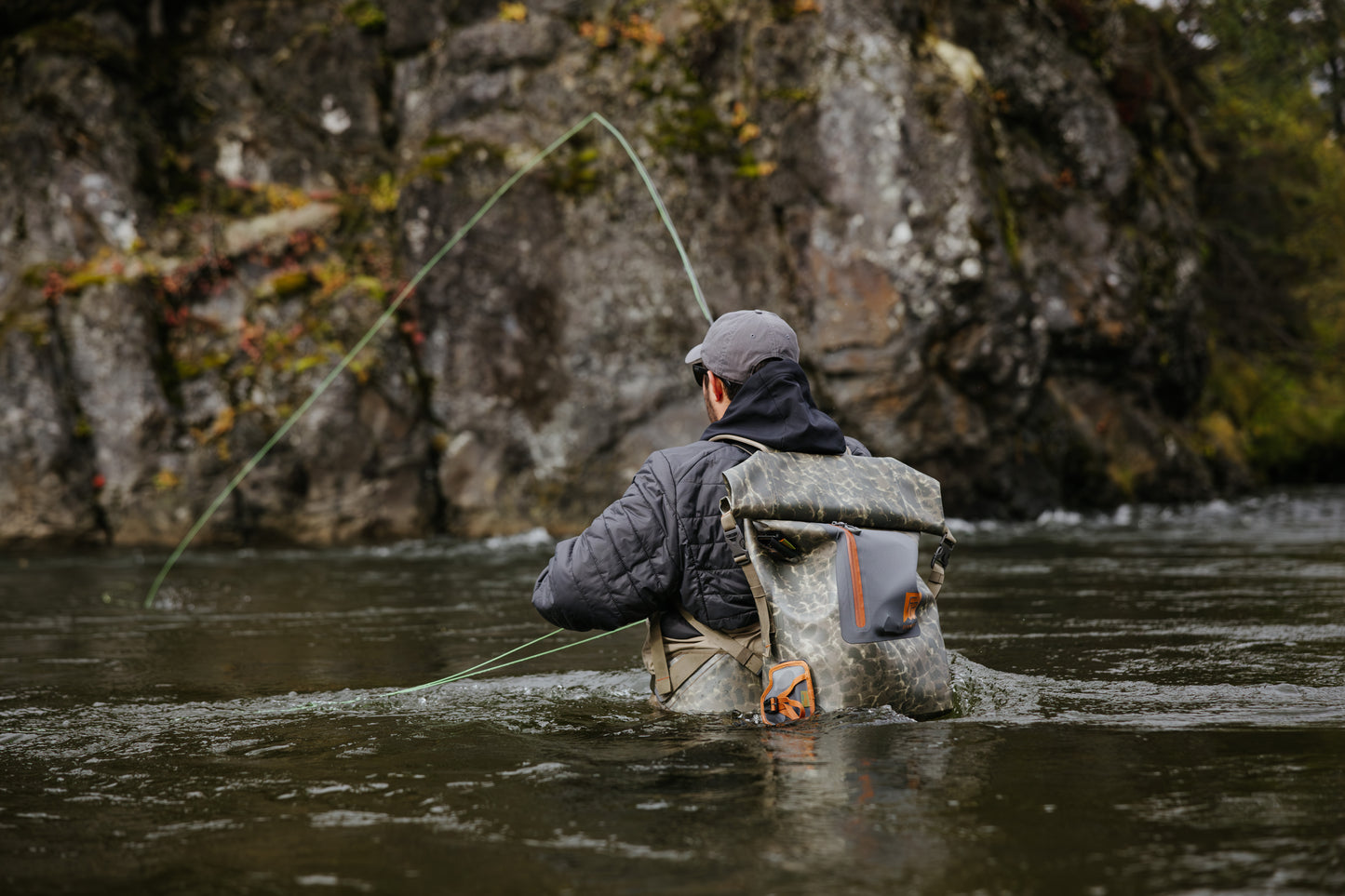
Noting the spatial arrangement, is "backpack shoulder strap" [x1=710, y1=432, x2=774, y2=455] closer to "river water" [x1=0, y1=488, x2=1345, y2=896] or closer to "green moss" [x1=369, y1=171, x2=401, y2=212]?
"river water" [x1=0, y1=488, x2=1345, y2=896]

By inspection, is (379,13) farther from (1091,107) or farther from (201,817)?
(201,817)

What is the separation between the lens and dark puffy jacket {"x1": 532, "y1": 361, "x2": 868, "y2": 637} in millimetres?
3875

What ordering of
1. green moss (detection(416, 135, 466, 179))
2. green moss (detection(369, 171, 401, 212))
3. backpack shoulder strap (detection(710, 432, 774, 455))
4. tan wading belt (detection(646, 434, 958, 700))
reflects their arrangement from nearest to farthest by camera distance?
tan wading belt (detection(646, 434, 958, 700))
backpack shoulder strap (detection(710, 432, 774, 455))
green moss (detection(416, 135, 466, 179))
green moss (detection(369, 171, 401, 212))

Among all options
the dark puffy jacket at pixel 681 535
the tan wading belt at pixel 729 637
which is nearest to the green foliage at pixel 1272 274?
the tan wading belt at pixel 729 637

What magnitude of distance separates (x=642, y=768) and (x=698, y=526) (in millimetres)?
841

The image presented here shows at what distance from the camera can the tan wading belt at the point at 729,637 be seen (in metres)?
3.71

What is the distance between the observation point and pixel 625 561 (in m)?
3.88

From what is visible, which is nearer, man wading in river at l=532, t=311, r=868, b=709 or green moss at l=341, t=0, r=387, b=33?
man wading in river at l=532, t=311, r=868, b=709

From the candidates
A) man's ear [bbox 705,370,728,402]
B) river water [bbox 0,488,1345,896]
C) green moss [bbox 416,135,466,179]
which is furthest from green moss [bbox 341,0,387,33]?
man's ear [bbox 705,370,728,402]

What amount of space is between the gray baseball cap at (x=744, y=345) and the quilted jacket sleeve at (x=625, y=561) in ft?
1.46

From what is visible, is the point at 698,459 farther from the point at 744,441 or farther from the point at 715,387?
the point at 715,387

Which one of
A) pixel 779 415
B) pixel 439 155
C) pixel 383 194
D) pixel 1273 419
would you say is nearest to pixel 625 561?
pixel 779 415

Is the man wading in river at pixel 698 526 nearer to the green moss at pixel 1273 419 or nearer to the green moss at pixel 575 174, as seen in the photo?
the green moss at pixel 575 174

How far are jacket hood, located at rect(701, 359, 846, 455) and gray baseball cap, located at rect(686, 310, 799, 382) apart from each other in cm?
7
